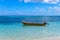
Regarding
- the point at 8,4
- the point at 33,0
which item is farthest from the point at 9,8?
the point at 33,0

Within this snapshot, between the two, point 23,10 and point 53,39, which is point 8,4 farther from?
point 53,39

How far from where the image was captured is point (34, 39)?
4.02 meters

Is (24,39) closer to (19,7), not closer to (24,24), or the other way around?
(19,7)

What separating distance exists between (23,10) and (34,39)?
1.36 metres

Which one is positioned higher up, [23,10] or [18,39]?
[23,10]

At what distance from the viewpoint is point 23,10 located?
5.14 meters

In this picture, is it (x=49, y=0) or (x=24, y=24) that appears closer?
(x=49, y=0)

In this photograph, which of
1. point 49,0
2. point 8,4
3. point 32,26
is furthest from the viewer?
point 32,26

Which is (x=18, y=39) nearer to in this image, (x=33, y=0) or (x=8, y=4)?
(x=33, y=0)

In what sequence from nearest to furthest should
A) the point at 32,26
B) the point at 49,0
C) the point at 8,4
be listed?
1. the point at 49,0
2. the point at 8,4
3. the point at 32,26

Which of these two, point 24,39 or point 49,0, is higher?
point 49,0

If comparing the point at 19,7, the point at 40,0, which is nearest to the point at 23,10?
the point at 19,7

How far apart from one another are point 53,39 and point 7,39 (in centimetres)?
101

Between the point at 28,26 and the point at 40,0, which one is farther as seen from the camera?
the point at 28,26
